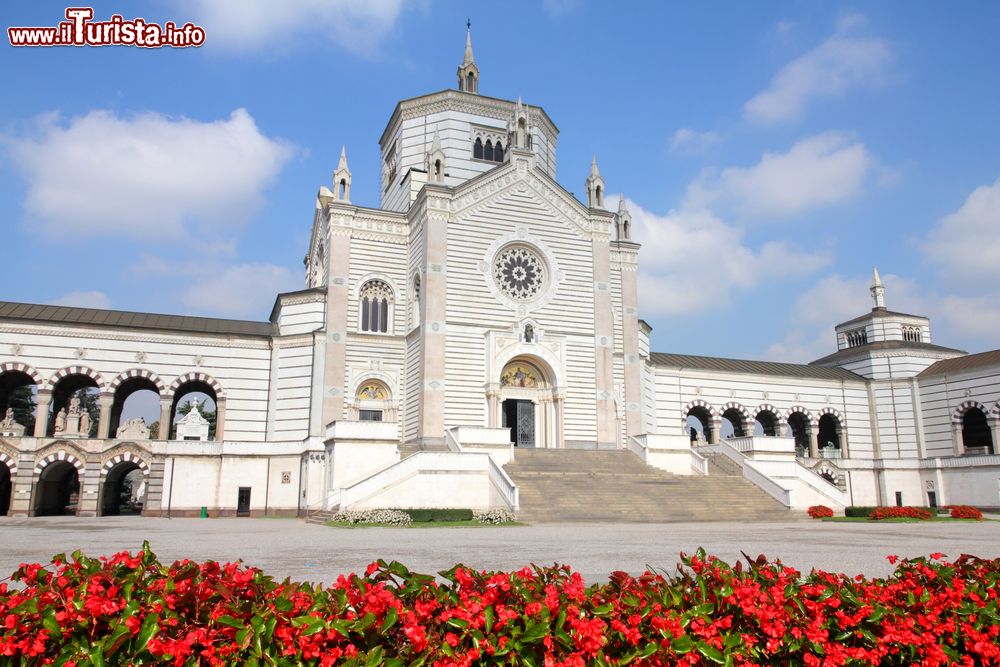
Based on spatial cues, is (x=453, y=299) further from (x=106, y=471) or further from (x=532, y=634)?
(x=532, y=634)

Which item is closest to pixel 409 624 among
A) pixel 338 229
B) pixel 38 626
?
pixel 38 626

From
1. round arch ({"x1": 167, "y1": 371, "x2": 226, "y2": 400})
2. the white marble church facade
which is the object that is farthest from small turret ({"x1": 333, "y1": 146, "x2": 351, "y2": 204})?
round arch ({"x1": 167, "y1": 371, "x2": 226, "y2": 400})

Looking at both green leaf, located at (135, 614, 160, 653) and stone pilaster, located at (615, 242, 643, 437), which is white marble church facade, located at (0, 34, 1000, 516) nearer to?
stone pilaster, located at (615, 242, 643, 437)

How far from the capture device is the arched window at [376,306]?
135 ft

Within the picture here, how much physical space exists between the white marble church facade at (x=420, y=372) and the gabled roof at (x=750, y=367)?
1216 millimetres

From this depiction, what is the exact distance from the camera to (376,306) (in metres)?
41.6

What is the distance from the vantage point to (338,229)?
4084cm

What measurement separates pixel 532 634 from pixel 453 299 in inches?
1381

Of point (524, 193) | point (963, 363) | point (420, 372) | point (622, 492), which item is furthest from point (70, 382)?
point (963, 363)

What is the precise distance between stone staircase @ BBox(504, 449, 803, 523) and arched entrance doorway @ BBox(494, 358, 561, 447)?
11.9 ft

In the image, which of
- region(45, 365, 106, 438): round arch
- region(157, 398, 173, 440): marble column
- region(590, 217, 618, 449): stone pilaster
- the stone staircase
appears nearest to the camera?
the stone staircase

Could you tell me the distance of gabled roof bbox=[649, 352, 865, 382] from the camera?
166ft

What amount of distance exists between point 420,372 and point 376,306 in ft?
18.5

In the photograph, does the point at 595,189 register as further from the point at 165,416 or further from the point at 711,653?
the point at 711,653
